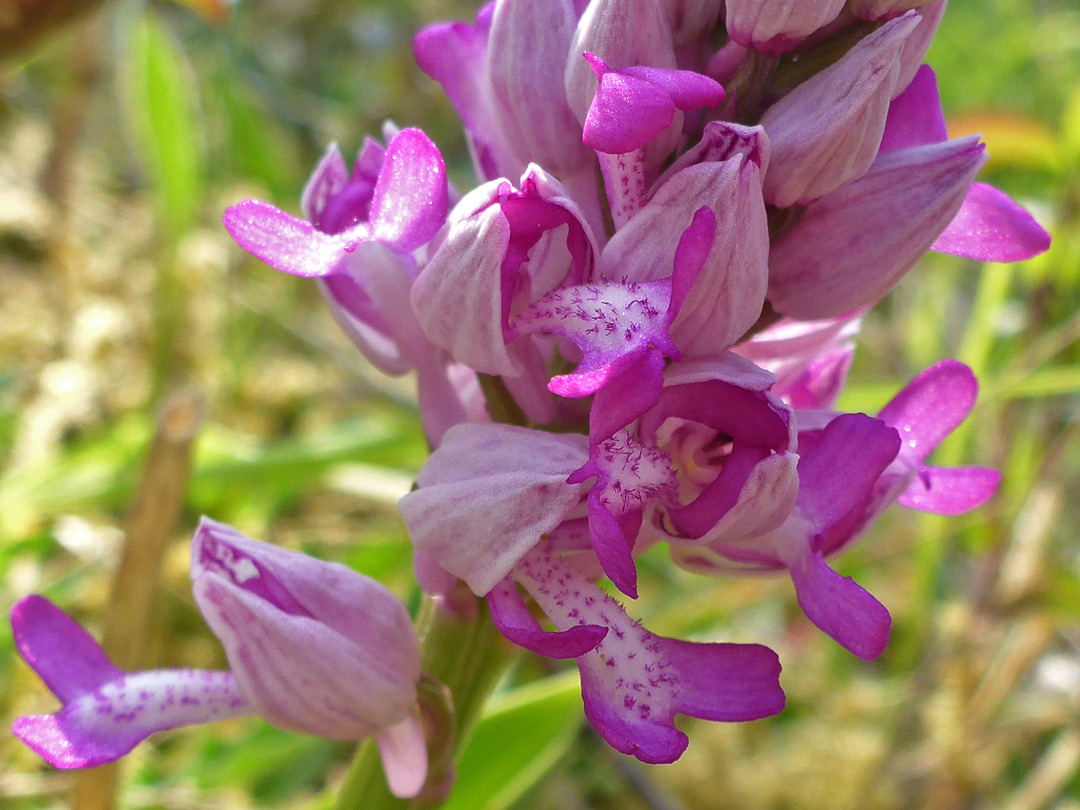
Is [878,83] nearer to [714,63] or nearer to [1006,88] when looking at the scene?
[714,63]

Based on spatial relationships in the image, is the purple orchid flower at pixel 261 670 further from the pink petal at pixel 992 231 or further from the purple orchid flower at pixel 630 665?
the pink petal at pixel 992 231

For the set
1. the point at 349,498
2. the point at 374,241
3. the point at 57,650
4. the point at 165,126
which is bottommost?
the point at 349,498

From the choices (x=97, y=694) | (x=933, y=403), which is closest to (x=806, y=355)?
(x=933, y=403)

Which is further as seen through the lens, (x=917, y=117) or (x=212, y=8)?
(x=212, y=8)

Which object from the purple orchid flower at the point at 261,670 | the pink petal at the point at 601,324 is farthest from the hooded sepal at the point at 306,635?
the pink petal at the point at 601,324

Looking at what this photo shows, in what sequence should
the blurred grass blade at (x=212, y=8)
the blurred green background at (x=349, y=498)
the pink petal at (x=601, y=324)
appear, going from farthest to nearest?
the blurred grass blade at (x=212, y=8), the blurred green background at (x=349, y=498), the pink petal at (x=601, y=324)

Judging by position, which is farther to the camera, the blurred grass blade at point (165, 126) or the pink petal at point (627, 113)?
the blurred grass blade at point (165, 126)

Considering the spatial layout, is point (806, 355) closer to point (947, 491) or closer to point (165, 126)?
point (947, 491)

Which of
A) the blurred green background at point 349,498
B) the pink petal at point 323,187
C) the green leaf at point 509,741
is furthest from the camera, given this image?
the blurred green background at point 349,498

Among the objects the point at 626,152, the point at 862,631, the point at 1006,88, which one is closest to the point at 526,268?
the point at 626,152

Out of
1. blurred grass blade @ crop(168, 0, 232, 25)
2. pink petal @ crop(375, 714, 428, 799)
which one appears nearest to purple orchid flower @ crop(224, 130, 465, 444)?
pink petal @ crop(375, 714, 428, 799)
